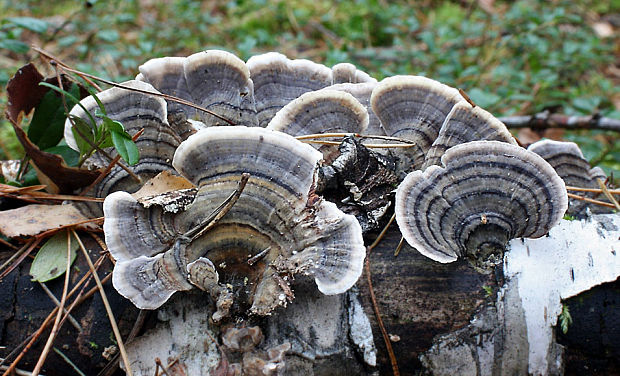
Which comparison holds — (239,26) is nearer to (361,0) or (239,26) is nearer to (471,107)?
(361,0)

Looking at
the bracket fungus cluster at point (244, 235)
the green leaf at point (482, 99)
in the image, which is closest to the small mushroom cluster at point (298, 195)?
the bracket fungus cluster at point (244, 235)

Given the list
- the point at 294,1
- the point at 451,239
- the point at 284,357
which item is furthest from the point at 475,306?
the point at 294,1

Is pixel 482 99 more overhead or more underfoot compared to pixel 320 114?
more underfoot

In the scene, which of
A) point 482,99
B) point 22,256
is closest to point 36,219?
point 22,256

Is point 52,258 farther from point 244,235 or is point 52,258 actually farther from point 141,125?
point 244,235

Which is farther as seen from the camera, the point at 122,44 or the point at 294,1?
the point at 294,1

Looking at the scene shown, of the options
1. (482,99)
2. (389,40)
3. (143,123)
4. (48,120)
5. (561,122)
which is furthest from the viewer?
(389,40)

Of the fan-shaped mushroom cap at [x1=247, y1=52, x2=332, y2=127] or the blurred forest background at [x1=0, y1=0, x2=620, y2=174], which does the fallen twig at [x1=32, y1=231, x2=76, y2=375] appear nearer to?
the fan-shaped mushroom cap at [x1=247, y1=52, x2=332, y2=127]
